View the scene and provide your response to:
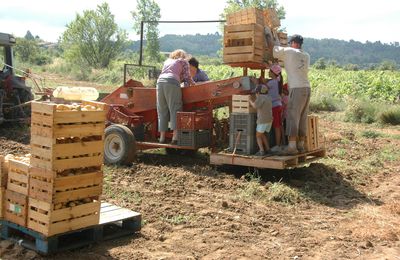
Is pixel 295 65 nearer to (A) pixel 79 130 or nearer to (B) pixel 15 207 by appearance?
(A) pixel 79 130

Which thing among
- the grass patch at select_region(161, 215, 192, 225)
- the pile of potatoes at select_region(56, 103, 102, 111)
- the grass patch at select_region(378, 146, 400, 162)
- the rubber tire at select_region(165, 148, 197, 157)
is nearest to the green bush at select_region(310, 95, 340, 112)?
the grass patch at select_region(378, 146, 400, 162)

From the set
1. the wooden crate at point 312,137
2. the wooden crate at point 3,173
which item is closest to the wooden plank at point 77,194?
the wooden crate at point 3,173

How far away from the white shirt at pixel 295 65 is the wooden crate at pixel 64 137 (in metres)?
3.66

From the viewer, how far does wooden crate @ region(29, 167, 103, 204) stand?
4695 millimetres

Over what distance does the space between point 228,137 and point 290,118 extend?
4.99ft

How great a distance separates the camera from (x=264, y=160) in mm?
7781

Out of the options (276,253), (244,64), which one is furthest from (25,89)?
(276,253)

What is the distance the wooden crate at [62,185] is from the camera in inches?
185

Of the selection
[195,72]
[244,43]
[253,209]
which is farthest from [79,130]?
[195,72]

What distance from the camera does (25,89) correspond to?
483 inches

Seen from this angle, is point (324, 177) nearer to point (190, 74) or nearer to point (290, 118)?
point (290, 118)

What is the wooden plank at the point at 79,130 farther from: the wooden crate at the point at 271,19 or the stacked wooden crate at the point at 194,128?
the wooden crate at the point at 271,19

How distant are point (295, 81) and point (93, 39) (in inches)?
1699

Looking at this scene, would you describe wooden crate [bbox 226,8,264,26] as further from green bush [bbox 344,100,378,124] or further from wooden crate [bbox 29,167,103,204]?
green bush [bbox 344,100,378,124]
